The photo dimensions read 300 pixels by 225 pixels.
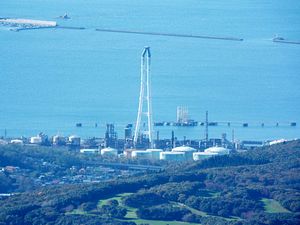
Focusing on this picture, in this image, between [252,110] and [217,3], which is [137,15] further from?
[252,110]

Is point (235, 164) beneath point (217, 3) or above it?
beneath

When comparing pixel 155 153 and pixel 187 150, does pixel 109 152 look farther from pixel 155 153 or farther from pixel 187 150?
pixel 187 150

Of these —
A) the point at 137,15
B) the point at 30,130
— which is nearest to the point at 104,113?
the point at 30,130

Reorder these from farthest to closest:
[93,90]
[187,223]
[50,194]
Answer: [93,90] < [50,194] < [187,223]

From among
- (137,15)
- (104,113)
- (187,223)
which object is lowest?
(187,223)

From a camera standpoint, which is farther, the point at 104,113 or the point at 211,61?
the point at 211,61

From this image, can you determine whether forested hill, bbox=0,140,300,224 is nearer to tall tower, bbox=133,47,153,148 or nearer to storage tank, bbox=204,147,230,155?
storage tank, bbox=204,147,230,155
